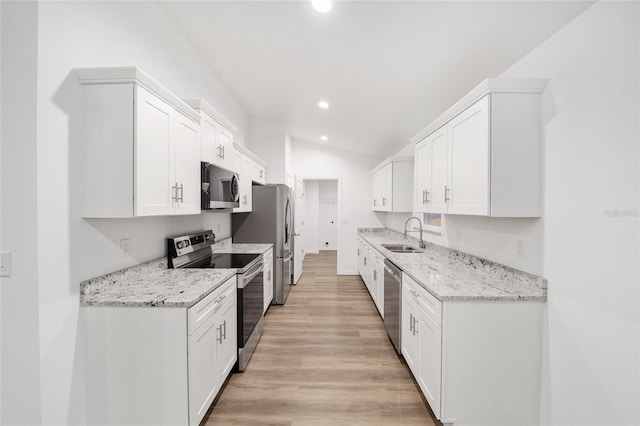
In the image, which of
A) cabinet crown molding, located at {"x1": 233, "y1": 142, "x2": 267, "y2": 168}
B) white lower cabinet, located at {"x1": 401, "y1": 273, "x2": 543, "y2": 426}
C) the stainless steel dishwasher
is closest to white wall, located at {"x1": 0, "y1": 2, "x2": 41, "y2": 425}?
cabinet crown molding, located at {"x1": 233, "y1": 142, "x2": 267, "y2": 168}

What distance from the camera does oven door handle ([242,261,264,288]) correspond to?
244 cm

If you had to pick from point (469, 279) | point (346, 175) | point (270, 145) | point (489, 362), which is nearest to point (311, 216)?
point (346, 175)

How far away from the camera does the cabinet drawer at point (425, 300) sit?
1.77 m

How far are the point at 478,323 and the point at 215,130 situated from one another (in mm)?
2753

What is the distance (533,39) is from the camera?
1.72 metres

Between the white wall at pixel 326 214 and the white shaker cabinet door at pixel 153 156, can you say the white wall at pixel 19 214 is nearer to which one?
the white shaker cabinet door at pixel 153 156

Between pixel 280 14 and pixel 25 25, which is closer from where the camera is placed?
pixel 25 25

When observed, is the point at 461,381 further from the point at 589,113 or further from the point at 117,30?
the point at 117,30

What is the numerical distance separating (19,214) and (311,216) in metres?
8.23

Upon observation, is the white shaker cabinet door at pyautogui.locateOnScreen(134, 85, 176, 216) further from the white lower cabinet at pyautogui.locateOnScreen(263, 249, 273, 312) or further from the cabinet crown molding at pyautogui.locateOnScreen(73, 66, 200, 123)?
the white lower cabinet at pyautogui.locateOnScreen(263, 249, 273, 312)

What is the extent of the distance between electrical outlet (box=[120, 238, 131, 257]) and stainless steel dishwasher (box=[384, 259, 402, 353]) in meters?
2.33

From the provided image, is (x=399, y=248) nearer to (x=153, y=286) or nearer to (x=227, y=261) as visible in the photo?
(x=227, y=261)

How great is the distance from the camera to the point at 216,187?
8.28 ft

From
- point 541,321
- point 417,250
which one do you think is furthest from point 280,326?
point 541,321
